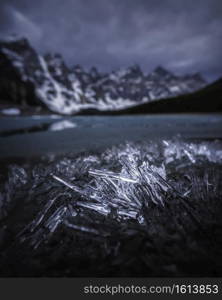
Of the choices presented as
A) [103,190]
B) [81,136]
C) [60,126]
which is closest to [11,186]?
[103,190]

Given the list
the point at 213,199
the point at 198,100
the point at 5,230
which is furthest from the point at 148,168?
the point at 198,100

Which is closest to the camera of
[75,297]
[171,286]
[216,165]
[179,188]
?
[171,286]

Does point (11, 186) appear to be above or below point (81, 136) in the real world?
below

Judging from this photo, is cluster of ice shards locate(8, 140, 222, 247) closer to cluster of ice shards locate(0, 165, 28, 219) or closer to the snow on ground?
cluster of ice shards locate(0, 165, 28, 219)

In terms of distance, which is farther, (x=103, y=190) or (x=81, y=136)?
(x=81, y=136)

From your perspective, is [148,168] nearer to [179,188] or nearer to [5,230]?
[179,188]

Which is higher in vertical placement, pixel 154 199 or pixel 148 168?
pixel 148 168

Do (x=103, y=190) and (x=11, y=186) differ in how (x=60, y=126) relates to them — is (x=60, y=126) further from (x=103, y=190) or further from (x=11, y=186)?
(x=103, y=190)

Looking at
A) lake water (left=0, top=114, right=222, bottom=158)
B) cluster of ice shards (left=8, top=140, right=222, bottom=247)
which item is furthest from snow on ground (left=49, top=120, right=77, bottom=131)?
cluster of ice shards (left=8, top=140, right=222, bottom=247)
